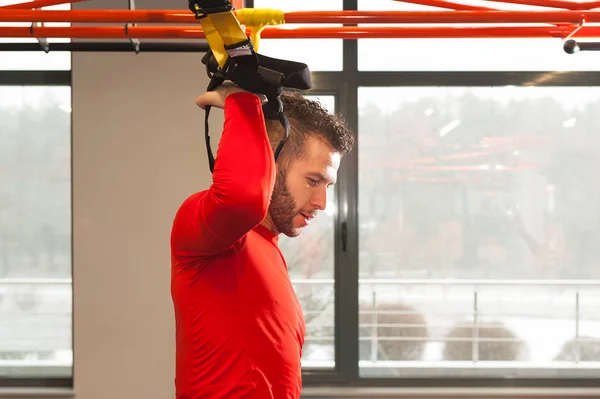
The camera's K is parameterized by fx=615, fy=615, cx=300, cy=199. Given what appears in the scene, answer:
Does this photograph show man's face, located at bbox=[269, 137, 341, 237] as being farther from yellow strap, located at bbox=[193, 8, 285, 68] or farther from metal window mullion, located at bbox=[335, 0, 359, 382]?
metal window mullion, located at bbox=[335, 0, 359, 382]

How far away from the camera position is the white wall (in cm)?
329

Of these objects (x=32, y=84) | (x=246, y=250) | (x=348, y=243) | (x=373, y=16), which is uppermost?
(x=32, y=84)

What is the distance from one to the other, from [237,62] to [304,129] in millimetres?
304

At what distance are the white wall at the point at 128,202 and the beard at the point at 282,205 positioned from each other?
2.19 meters

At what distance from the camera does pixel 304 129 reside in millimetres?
1133

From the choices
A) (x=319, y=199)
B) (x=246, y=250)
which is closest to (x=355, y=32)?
(x=319, y=199)

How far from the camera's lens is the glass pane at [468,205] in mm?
3518

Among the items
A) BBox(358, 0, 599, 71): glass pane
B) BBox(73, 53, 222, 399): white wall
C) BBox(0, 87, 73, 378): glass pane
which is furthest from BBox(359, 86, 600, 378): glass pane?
BBox(0, 87, 73, 378): glass pane

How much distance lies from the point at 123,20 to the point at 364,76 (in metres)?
2.24

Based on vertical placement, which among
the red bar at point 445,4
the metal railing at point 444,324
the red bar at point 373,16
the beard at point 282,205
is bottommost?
the metal railing at point 444,324

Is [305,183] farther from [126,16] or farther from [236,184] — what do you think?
[126,16]

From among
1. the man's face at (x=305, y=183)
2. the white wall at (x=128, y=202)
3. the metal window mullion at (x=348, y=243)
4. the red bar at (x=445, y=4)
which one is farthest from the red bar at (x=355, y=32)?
the metal window mullion at (x=348, y=243)

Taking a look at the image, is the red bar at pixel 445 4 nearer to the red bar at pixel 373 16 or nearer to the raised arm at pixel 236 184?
the red bar at pixel 373 16

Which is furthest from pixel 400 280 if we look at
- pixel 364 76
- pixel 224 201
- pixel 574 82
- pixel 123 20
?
pixel 224 201
